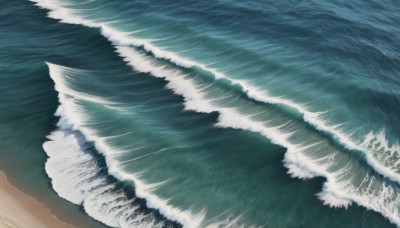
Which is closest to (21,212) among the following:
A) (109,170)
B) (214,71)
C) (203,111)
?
(109,170)

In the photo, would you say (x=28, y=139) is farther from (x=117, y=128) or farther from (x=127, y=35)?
(x=127, y=35)

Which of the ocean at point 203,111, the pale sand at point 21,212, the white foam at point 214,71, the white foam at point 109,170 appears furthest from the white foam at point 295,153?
the pale sand at point 21,212

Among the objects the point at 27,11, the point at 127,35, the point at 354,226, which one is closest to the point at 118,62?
the point at 127,35

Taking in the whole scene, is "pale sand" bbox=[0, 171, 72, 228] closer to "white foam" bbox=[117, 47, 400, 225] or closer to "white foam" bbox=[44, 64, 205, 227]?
"white foam" bbox=[44, 64, 205, 227]

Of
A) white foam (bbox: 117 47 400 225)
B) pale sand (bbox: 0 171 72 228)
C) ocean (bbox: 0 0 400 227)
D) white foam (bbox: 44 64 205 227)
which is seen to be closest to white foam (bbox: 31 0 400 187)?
ocean (bbox: 0 0 400 227)

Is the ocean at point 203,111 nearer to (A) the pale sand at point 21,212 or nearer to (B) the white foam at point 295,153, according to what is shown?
(B) the white foam at point 295,153
